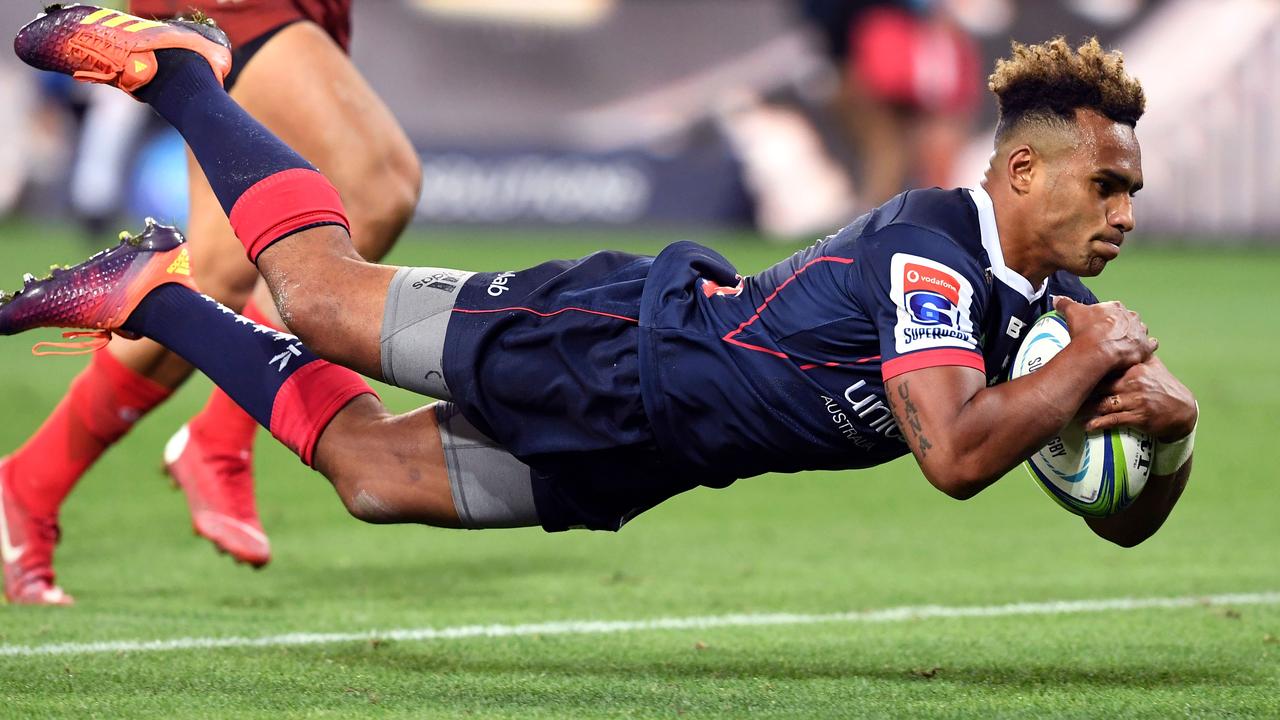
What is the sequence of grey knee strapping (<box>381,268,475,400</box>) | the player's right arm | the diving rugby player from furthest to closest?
1. grey knee strapping (<box>381,268,475,400</box>)
2. the diving rugby player
3. the player's right arm

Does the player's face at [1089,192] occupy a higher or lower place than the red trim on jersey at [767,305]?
higher

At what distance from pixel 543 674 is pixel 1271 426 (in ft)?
22.1

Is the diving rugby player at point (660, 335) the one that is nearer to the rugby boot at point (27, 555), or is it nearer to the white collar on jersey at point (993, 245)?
the white collar on jersey at point (993, 245)

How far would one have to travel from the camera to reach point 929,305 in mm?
3955

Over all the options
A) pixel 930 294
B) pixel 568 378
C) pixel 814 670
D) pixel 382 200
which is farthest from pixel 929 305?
pixel 382 200

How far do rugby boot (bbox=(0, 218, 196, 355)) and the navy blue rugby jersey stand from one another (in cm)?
149

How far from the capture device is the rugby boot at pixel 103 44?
4758 millimetres

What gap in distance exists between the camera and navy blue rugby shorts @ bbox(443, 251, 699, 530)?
4.33 m

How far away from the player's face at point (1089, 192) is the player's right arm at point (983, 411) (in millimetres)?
301

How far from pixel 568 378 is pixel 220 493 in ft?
5.74

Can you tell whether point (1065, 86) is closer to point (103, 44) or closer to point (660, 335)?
point (660, 335)

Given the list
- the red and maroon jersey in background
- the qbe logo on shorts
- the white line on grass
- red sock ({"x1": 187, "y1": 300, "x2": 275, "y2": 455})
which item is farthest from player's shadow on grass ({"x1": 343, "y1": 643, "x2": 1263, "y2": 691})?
the red and maroon jersey in background

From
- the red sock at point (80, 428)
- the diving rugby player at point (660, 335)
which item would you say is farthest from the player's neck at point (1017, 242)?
the red sock at point (80, 428)

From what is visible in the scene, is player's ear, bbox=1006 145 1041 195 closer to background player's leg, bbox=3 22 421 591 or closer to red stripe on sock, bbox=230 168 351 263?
red stripe on sock, bbox=230 168 351 263
